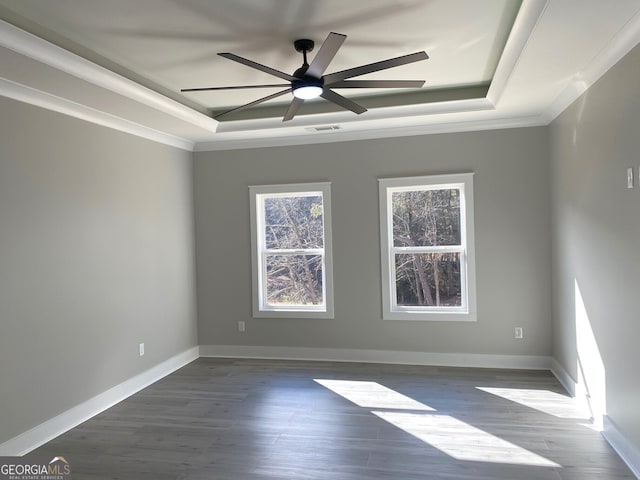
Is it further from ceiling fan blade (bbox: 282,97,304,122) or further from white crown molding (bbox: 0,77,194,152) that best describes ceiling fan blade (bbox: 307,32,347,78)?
white crown molding (bbox: 0,77,194,152)

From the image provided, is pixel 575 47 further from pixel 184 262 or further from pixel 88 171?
pixel 184 262

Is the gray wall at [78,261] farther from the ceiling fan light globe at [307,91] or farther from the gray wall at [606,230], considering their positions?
the gray wall at [606,230]

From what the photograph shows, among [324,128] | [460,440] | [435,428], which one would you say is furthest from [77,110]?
[460,440]

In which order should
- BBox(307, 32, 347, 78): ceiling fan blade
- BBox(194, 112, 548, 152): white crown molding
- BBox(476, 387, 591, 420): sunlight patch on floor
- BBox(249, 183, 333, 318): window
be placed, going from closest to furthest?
BBox(307, 32, 347, 78): ceiling fan blade
BBox(476, 387, 591, 420): sunlight patch on floor
BBox(194, 112, 548, 152): white crown molding
BBox(249, 183, 333, 318): window

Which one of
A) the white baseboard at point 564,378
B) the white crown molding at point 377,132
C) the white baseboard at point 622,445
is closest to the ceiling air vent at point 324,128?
the white crown molding at point 377,132

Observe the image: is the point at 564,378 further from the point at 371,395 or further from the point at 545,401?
the point at 371,395

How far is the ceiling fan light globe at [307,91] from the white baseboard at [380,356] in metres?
3.19

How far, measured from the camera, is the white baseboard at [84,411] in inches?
126

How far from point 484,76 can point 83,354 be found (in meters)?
4.13

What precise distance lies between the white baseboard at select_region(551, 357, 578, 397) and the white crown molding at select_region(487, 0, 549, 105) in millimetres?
2585

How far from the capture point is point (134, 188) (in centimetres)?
457

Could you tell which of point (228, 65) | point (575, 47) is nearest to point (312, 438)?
point (228, 65)

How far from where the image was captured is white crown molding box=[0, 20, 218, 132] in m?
2.60

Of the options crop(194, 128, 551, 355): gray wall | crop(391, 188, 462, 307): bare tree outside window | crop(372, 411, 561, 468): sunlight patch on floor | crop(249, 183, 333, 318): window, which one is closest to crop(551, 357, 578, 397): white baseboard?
crop(194, 128, 551, 355): gray wall
